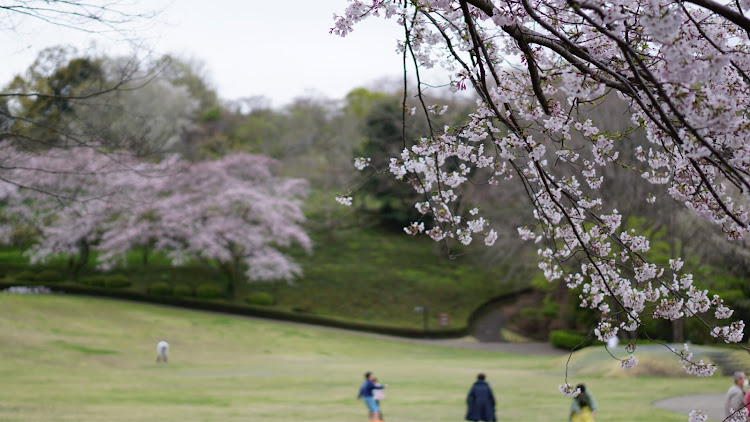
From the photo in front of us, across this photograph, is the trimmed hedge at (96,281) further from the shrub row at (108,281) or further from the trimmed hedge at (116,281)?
the trimmed hedge at (116,281)

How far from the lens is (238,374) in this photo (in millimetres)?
21125

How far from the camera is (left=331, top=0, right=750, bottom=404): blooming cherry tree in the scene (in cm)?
272

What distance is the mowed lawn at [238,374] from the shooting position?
1385 centimetres

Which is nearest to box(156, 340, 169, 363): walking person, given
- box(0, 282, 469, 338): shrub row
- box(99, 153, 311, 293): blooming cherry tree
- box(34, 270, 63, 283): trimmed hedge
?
box(99, 153, 311, 293): blooming cherry tree

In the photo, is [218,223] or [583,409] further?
[218,223]

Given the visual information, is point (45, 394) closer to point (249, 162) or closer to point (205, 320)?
point (205, 320)

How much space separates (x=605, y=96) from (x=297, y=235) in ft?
109

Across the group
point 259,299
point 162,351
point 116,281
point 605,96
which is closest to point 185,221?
point 116,281

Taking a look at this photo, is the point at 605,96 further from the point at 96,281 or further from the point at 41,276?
the point at 41,276

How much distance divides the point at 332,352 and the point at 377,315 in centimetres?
809

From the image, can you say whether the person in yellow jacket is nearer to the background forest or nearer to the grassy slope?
the background forest

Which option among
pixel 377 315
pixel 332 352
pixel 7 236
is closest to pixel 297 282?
pixel 377 315

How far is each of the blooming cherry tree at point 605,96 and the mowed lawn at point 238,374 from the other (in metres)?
9.54

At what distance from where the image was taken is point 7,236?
32375 mm
